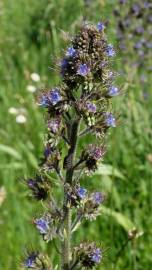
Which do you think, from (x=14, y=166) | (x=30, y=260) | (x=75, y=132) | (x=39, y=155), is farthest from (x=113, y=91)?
(x=39, y=155)

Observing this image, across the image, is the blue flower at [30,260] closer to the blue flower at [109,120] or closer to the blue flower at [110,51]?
the blue flower at [109,120]

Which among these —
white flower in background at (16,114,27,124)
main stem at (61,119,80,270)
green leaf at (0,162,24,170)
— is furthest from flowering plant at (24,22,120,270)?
white flower in background at (16,114,27,124)

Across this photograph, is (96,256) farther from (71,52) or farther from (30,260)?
(71,52)

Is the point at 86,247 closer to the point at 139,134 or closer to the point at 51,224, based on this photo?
the point at 51,224

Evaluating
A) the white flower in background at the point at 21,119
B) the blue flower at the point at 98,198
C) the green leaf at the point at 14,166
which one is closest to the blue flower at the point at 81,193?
the blue flower at the point at 98,198

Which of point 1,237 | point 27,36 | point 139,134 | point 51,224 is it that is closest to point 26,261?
point 51,224

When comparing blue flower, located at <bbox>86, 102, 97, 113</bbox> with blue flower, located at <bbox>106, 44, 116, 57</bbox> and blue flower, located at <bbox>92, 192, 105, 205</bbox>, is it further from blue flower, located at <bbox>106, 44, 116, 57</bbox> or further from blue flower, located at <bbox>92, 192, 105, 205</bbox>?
blue flower, located at <bbox>92, 192, 105, 205</bbox>
